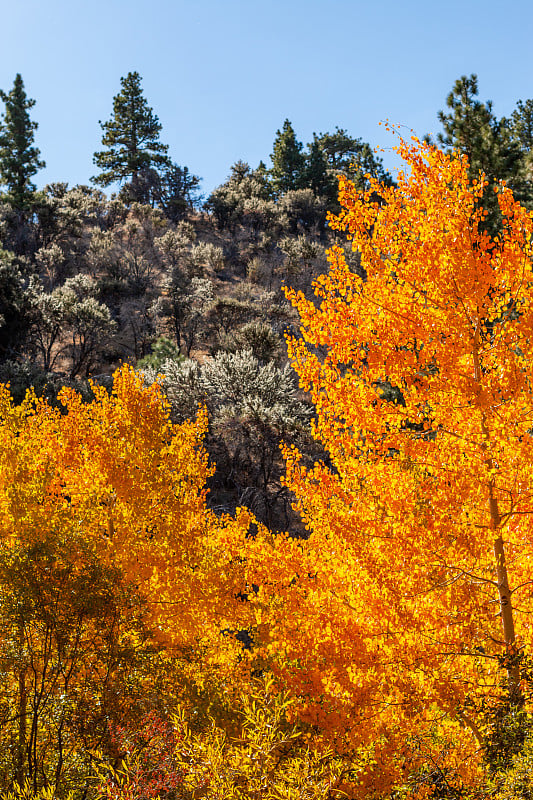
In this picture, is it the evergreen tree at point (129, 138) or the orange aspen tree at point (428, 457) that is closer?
the orange aspen tree at point (428, 457)

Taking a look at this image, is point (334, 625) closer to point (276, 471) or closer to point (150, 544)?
point (150, 544)

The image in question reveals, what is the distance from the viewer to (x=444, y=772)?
5.64 m

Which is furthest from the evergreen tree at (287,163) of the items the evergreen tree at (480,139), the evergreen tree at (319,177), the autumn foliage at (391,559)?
the autumn foliage at (391,559)

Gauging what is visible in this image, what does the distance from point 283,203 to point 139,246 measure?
663 inches

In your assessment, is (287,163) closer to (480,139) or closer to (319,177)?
(319,177)

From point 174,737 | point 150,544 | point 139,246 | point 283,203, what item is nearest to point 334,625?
point 174,737

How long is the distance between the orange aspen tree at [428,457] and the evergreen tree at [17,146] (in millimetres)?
49442

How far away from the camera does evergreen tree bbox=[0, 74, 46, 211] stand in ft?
160

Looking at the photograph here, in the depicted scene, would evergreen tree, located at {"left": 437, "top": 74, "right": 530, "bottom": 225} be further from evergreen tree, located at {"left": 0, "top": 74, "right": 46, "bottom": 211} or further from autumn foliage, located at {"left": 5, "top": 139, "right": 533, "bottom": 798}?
evergreen tree, located at {"left": 0, "top": 74, "right": 46, "bottom": 211}

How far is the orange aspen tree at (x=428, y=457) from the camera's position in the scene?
5707 mm

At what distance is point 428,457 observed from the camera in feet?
19.2

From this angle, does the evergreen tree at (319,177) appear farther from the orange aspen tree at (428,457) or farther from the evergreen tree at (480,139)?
the orange aspen tree at (428,457)

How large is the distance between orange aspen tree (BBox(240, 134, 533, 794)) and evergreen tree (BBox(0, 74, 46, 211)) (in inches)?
1947

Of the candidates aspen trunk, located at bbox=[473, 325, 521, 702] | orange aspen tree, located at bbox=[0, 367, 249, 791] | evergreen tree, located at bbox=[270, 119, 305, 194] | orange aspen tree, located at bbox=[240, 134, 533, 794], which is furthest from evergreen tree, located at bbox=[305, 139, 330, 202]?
aspen trunk, located at bbox=[473, 325, 521, 702]
